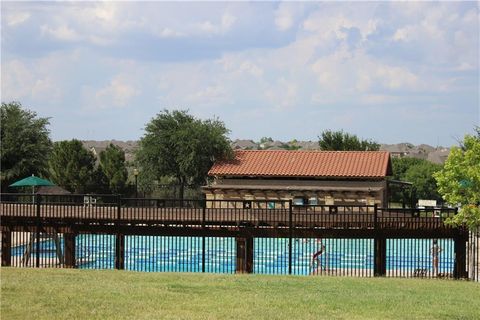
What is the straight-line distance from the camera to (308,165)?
5278 centimetres

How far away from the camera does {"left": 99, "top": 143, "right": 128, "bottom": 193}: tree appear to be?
59812 millimetres

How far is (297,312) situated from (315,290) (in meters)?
3.14

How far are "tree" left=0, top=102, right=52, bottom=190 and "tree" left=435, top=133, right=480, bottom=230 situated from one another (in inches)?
1447

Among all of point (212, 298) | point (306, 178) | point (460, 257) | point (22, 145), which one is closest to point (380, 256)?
point (460, 257)

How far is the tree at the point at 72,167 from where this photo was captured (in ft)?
196

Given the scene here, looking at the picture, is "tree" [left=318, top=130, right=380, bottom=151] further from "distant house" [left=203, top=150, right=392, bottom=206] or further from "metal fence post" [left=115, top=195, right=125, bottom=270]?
"metal fence post" [left=115, top=195, right=125, bottom=270]

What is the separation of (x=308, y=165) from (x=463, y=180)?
103 feet

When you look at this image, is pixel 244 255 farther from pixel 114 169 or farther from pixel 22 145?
pixel 114 169

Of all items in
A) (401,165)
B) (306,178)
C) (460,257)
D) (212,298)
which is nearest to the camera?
(212,298)

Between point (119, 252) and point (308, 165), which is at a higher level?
point (308, 165)

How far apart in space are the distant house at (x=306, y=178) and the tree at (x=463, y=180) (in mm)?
27263

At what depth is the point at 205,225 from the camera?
21844 mm

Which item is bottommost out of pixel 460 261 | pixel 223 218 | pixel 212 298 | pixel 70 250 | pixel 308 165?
pixel 460 261

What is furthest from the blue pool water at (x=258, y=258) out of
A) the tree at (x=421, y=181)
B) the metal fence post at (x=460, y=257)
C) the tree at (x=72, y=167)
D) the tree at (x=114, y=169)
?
the tree at (x=421, y=181)
